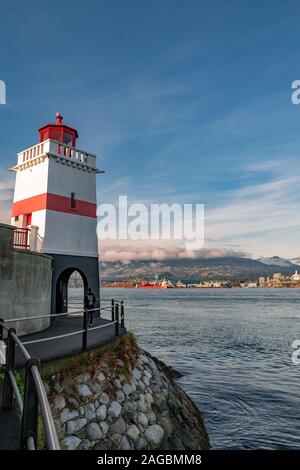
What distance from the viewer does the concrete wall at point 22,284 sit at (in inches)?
466

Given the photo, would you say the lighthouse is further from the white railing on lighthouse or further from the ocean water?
the ocean water

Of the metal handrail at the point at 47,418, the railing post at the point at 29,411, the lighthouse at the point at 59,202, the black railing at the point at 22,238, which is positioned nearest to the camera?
the metal handrail at the point at 47,418

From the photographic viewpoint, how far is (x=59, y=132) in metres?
19.5

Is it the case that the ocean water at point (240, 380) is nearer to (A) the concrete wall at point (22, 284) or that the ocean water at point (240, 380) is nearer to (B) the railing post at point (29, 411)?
(A) the concrete wall at point (22, 284)

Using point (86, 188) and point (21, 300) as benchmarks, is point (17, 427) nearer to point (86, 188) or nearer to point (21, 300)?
point (21, 300)

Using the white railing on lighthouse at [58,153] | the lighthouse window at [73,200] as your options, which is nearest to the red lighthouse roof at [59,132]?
the white railing on lighthouse at [58,153]

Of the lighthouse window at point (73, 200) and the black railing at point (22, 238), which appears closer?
the black railing at point (22, 238)

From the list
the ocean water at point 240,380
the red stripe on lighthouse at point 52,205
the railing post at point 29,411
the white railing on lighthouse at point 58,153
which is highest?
the white railing on lighthouse at point 58,153

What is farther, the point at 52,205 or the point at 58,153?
the point at 58,153

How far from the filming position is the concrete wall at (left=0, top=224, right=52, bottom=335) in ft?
38.8

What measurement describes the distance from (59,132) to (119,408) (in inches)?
603

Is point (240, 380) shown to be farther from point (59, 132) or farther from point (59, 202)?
point (59, 132)

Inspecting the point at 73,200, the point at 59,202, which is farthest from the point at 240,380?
the point at 59,202
